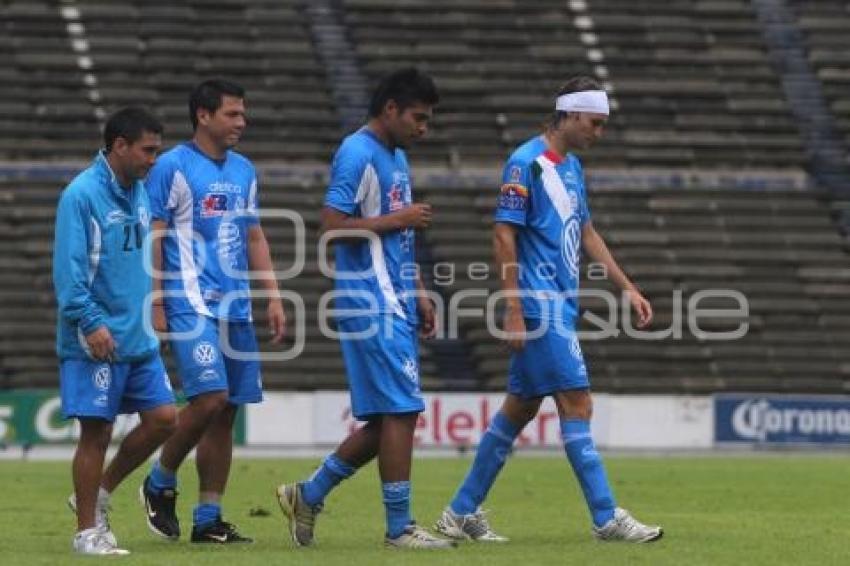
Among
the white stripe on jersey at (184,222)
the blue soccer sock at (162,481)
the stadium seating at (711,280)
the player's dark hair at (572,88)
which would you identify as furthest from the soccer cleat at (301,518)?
the stadium seating at (711,280)

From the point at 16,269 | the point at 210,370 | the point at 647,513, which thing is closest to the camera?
the point at 210,370

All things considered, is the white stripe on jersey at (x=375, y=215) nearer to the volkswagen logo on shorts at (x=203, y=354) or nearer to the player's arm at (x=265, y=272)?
the player's arm at (x=265, y=272)

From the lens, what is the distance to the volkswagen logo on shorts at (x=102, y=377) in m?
10.4

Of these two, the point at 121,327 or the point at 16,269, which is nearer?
the point at 121,327

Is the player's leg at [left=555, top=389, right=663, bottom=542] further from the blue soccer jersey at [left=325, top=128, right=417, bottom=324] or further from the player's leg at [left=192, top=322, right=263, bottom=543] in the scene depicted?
the player's leg at [left=192, top=322, right=263, bottom=543]

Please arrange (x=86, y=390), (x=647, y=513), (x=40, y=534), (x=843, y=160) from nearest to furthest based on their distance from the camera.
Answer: (x=86, y=390) → (x=40, y=534) → (x=647, y=513) → (x=843, y=160)

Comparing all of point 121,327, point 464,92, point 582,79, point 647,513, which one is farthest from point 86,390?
point 464,92

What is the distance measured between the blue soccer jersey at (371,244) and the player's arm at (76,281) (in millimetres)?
1274

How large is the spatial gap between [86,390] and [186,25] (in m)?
23.0

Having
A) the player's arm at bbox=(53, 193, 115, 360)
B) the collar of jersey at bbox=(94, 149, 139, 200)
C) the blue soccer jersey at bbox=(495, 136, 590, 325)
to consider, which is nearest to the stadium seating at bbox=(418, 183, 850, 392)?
the blue soccer jersey at bbox=(495, 136, 590, 325)

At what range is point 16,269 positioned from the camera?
28719mm

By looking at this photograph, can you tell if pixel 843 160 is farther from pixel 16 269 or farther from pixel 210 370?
pixel 210 370

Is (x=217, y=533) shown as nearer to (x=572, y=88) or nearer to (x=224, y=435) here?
(x=224, y=435)

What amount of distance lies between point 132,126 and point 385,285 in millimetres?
1492
